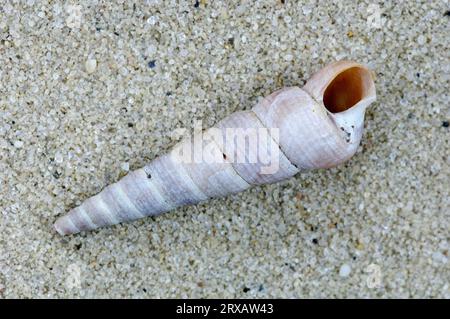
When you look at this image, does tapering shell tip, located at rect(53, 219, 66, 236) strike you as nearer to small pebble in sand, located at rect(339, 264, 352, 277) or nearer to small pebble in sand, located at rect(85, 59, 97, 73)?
small pebble in sand, located at rect(85, 59, 97, 73)

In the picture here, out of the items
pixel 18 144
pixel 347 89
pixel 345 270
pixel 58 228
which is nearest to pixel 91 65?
pixel 18 144

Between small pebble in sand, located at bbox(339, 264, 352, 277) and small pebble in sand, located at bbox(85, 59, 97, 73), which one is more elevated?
small pebble in sand, located at bbox(85, 59, 97, 73)

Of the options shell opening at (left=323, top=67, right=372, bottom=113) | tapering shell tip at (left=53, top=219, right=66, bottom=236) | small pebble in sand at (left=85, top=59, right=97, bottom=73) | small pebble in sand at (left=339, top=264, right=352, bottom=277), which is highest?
small pebble in sand at (left=85, top=59, right=97, bottom=73)

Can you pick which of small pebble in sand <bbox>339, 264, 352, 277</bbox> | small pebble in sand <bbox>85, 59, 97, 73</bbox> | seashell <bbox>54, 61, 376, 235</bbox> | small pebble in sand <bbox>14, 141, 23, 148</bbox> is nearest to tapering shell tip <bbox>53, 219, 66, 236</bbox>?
seashell <bbox>54, 61, 376, 235</bbox>

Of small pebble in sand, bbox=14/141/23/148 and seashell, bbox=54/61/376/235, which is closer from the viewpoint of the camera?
seashell, bbox=54/61/376/235

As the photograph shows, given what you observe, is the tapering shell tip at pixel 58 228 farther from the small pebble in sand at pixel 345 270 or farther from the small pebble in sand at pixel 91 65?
the small pebble in sand at pixel 345 270

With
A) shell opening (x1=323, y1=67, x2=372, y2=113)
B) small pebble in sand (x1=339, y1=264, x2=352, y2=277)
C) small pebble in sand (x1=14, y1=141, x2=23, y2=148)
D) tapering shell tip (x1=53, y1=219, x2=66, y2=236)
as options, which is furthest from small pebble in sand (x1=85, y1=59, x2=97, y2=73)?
small pebble in sand (x1=339, y1=264, x2=352, y2=277)
